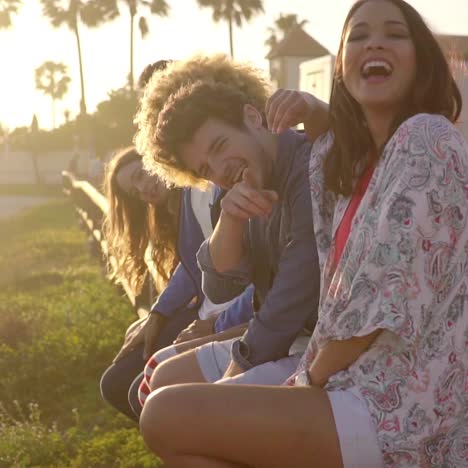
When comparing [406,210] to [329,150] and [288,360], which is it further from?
[288,360]

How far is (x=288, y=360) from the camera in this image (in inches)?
107

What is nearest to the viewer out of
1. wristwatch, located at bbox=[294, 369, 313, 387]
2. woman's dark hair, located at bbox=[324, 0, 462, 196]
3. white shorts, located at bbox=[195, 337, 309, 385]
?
wristwatch, located at bbox=[294, 369, 313, 387]

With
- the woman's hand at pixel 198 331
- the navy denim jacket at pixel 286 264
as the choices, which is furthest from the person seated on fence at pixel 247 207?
the woman's hand at pixel 198 331

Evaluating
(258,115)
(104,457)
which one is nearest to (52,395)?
(104,457)

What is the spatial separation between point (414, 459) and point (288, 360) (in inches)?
27.5

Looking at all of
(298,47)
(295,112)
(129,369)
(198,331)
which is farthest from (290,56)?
(295,112)

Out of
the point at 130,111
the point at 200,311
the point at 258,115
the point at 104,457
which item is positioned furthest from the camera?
the point at 130,111

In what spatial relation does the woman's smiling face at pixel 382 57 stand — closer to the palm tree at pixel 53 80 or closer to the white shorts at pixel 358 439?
the white shorts at pixel 358 439

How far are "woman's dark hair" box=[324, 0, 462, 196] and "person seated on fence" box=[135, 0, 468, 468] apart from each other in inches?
6.0

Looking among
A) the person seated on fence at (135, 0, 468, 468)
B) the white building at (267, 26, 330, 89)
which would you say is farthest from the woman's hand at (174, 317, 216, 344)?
the white building at (267, 26, 330, 89)

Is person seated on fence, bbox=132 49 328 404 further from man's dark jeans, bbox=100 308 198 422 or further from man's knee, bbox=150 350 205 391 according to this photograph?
man's dark jeans, bbox=100 308 198 422

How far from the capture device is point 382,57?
2416 mm

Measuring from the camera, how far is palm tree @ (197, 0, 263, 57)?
50.3 meters

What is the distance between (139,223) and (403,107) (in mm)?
2282
